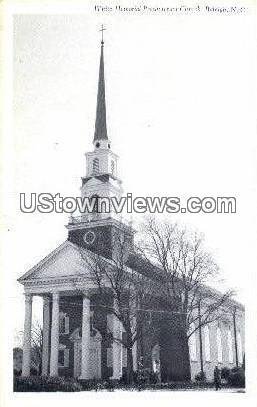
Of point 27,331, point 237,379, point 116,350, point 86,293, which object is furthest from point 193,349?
point 237,379

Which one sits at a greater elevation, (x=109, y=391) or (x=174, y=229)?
(x=174, y=229)

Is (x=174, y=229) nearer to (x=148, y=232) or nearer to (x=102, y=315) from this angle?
(x=148, y=232)

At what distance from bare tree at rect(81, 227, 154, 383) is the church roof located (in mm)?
3129

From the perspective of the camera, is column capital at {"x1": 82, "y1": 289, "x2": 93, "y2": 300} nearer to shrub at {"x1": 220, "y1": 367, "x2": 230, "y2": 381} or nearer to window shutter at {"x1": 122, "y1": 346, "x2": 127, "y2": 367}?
window shutter at {"x1": 122, "y1": 346, "x2": 127, "y2": 367}

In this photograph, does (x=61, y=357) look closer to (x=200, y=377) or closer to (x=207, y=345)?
(x=207, y=345)

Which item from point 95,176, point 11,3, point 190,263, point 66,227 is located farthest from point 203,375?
point 11,3

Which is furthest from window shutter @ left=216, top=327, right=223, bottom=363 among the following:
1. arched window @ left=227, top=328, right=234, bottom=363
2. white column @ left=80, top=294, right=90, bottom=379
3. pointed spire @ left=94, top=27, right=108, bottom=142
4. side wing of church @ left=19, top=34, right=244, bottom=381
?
pointed spire @ left=94, top=27, right=108, bottom=142

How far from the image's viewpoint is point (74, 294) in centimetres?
2223

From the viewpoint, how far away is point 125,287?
65.5 ft

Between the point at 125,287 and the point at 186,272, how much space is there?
208 centimetres

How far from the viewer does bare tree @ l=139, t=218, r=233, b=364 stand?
60.2ft

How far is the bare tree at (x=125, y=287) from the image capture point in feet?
64.1

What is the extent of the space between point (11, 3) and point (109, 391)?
10002 mm
